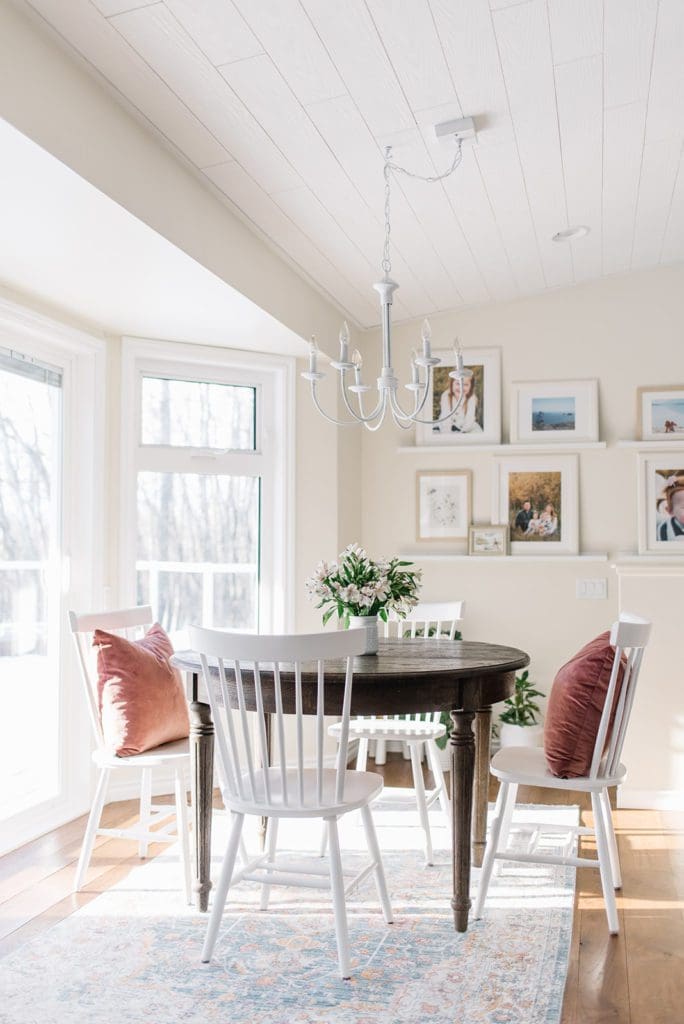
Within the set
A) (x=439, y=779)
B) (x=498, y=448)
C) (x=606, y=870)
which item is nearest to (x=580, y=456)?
(x=498, y=448)

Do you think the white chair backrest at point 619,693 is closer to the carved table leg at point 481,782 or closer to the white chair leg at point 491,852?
the white chair leg at point 491,852

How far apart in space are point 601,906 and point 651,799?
129 centimetres

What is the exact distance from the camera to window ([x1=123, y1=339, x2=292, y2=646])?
4387 millimetres

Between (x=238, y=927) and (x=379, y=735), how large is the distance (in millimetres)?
935

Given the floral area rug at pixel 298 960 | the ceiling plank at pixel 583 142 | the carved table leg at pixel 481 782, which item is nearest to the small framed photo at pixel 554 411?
the ceiling plank at pixel 583 142

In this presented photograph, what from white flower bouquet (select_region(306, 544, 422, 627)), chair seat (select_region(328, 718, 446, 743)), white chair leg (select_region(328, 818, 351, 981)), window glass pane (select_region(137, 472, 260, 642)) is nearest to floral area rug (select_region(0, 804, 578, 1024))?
white chair leg (select_region(328, 818, 351, 981))

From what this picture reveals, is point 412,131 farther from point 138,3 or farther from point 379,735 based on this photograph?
point 379,735

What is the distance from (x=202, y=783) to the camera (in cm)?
292

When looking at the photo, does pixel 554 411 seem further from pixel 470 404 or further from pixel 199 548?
pixel 199 548

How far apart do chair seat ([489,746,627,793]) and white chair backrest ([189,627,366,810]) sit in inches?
22.2

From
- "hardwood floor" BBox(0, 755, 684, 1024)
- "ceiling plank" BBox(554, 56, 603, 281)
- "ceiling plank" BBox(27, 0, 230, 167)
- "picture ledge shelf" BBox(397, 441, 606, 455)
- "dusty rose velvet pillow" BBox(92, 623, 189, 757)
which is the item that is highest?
"ceiling plank" BBox(554, 56, 603, 281)

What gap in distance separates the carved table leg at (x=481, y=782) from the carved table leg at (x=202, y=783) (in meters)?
0.97

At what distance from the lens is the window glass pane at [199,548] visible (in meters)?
4.40

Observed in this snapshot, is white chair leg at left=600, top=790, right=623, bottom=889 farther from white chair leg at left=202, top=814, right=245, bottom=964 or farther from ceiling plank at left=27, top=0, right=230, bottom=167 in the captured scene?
ceiling plank at left=27, top=0, right=230, bottom=167
